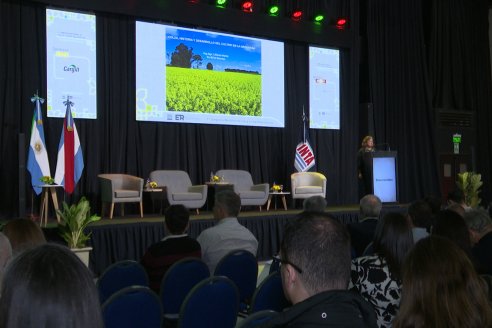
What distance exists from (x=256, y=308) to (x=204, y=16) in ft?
23.1

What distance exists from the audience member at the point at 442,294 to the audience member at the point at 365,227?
2.56 m

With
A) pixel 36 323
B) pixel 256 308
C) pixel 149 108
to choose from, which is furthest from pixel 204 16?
pixel 36 323

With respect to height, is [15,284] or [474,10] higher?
[474,10]

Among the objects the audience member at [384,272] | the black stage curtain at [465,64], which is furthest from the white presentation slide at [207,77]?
the audience member at [384,272]

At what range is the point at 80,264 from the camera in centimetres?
89

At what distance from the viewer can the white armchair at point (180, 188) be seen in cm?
785

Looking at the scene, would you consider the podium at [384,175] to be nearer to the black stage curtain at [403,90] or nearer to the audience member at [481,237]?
the black stage curtain at [403,90]

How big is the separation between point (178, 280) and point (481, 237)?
1.81m

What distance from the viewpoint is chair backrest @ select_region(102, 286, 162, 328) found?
2082mm

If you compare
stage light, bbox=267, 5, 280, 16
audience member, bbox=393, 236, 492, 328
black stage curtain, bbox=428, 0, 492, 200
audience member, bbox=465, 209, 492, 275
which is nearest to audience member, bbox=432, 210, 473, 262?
audience member, bbox=465, 209, 492, 275

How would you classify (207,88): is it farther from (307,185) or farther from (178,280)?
(178,280)

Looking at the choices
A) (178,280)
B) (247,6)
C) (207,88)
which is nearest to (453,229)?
(178,280)

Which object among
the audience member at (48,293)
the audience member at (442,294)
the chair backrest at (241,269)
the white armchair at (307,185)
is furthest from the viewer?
the white armchair at (307,185)

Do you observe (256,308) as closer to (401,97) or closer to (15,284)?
(15,284)
